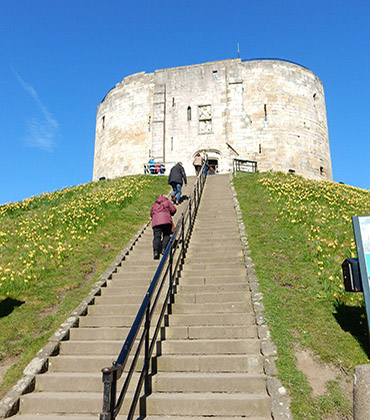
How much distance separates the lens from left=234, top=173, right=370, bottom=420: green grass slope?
4348mm

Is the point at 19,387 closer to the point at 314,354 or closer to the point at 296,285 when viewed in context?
the point at 314,354

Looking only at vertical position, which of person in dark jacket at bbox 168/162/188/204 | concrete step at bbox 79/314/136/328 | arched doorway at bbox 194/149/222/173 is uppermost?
arched doorway at bbox 194/149/222/173

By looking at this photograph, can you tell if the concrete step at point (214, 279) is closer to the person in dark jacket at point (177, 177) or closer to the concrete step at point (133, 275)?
the concrete step at point (133, 275)

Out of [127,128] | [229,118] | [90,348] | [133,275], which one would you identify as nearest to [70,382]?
[90,348]

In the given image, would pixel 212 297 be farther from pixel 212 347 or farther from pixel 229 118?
pixel 229 118

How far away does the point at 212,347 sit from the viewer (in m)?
5.13

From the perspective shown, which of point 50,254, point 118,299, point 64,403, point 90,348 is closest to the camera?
point 64,403

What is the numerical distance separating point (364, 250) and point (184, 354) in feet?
9.55

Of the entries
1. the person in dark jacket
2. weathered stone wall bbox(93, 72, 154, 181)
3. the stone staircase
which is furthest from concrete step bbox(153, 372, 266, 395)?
weathered stone wall bbox(93, 72, 154, 181)

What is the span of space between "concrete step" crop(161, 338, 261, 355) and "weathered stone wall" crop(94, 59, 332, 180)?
788 inches

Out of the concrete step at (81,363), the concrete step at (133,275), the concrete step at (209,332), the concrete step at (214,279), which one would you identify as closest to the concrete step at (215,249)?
the concrete step at (214,279)

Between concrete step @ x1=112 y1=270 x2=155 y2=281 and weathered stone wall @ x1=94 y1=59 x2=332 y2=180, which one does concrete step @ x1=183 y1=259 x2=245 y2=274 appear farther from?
weathered stone wall @ x1=94 y1=59 x2=332 y2=180

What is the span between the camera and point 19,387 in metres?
4.57

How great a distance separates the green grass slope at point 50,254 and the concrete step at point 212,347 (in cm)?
212
